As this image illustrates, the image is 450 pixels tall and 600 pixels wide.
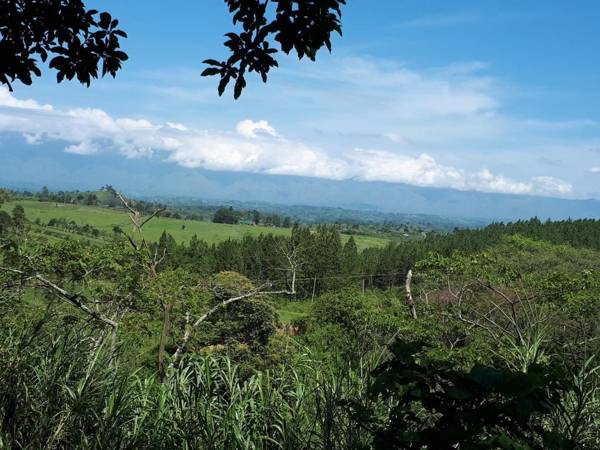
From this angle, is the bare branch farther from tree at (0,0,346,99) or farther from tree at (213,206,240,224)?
tree at (213,206,240,224)

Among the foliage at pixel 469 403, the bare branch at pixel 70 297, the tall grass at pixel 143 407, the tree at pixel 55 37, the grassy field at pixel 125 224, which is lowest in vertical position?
the grassy field at pixel 125 224

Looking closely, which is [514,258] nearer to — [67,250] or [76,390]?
[67,250]

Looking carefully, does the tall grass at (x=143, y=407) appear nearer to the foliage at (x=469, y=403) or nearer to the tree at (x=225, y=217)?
the foliage at (x=469, y=403)

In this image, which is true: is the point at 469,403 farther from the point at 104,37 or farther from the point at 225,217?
the point at 225,217

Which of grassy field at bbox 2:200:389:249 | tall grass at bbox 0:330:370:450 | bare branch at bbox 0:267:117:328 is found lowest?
grassy field at bbox 2:200:389:249

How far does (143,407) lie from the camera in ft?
9.66

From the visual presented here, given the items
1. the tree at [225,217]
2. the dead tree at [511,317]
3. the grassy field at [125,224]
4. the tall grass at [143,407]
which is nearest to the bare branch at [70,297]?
the tall grass at [143,407]

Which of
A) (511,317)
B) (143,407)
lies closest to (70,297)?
(143,407)

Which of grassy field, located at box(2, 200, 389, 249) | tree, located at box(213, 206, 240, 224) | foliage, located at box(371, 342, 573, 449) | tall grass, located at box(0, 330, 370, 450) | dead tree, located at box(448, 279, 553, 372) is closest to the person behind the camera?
foliage, located at box(371, 342, 573, 449)

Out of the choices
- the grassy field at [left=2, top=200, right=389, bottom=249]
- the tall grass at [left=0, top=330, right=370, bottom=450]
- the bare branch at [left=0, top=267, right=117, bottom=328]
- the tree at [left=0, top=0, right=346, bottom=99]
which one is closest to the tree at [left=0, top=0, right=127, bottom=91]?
the tree at [left=0, top=0, right=346, bottom=99]

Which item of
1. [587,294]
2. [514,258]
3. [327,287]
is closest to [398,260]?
[327,287]

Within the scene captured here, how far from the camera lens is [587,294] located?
11.0 meters

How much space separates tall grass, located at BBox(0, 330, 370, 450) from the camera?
8.51 ft

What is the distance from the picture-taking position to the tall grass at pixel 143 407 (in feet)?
8.51
